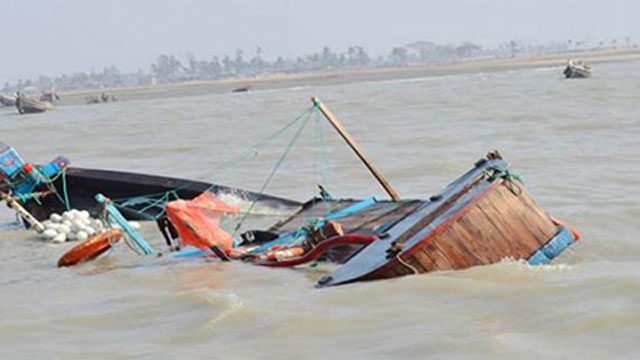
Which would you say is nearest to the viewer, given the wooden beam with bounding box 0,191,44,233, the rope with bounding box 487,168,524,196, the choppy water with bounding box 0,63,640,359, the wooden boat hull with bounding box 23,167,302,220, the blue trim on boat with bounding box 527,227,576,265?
the choppy water with bounding box 0,63,640,359

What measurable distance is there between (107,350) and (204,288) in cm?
182

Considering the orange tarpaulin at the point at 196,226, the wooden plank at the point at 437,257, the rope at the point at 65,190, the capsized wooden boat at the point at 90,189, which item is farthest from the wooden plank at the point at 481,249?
the rope at the point at 65,190

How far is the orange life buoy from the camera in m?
10.4

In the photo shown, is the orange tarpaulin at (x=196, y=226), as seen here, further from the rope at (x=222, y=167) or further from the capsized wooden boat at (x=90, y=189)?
the capsized wooden boat at (x=90, y=189)

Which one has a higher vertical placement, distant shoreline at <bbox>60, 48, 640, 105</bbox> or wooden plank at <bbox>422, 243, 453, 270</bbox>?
wooden plank at <bbox>422, 243, 453, 270</bbox>

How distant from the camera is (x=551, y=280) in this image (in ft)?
26.1

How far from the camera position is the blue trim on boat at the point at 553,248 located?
27.5 feet

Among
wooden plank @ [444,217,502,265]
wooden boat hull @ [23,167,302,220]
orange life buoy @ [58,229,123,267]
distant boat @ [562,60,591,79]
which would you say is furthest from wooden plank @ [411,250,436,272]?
distant boat @ [562,60,591,79]

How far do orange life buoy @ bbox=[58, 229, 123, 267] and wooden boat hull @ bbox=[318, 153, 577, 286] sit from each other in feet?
10.3

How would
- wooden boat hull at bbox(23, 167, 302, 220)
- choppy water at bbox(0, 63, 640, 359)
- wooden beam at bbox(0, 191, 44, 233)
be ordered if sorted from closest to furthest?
choppy water at bbox(0, 63, 640, 359) → wooden beam at bbox(0, 191, 44, 233) → wooden boat hull at bbox(23, 167, 302, 220)

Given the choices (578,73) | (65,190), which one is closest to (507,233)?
→ (65,190)

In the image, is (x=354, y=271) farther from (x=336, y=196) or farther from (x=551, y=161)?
(x=551, y=161)

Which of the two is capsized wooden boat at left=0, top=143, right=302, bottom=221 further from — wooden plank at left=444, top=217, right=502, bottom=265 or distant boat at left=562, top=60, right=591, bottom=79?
A: distant boat at left=562, top=60, right=591, bottom=79

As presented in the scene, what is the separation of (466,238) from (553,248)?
0.91 metres
